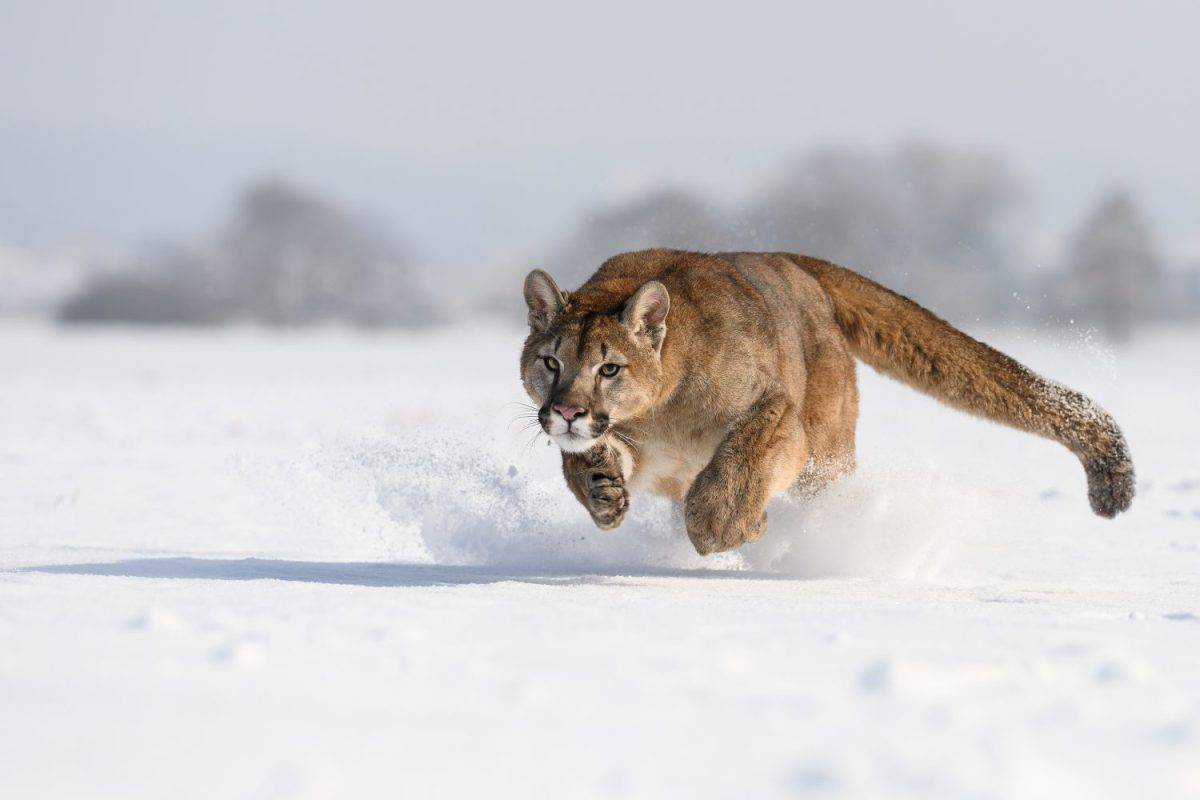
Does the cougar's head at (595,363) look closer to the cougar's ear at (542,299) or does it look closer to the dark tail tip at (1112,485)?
the cougar's ear at (542,299)

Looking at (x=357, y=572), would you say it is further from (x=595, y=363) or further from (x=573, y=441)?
(x=595, y=363)

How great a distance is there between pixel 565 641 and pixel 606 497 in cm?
200

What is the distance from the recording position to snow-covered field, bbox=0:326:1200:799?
248cm

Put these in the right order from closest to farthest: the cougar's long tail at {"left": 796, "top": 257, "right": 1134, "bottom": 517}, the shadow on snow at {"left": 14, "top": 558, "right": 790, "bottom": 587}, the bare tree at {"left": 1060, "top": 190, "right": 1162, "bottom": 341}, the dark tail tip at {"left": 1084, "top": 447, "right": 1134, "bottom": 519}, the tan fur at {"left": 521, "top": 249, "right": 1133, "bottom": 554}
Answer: the shadow on snow at {"left": 14, "top": 558, "right": 790, "bottom": 587}, the tan fur at {"left": 521, "top": 249, "right": 1133, "bottom": 554}, the dark tail tip at {"left": 1084, "top": 447, "right": 1134, "bottom": 519}, the cougar's long tail at {"left": 796, "top": 257, "right": 1134, "bottom": 517}, the bare tree at {"left": 1060, "top": 190, "right": 1162, "bottom": 341}

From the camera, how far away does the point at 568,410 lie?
16.5 ft

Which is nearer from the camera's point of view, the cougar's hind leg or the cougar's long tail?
the cougar's hind leg

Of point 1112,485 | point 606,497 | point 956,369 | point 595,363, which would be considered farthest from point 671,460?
point 1112,485

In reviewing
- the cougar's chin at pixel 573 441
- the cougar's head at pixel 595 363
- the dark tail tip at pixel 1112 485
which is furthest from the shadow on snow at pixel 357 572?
the dark tail tip at pixel 1112 485

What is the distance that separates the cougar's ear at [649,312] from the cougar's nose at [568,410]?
42 cm

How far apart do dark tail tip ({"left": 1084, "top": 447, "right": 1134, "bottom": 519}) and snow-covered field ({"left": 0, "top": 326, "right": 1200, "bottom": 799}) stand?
29 cm

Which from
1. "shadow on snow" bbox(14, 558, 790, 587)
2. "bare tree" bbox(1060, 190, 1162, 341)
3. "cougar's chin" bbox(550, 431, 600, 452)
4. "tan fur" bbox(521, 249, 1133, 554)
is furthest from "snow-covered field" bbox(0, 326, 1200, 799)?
"bare tree" bbox(1060, 190, 1162, 341)

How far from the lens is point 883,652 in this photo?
3.20m

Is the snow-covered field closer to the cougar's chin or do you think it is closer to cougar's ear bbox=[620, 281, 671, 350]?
the cougar's chin

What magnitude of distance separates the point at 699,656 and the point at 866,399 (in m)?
16.3
